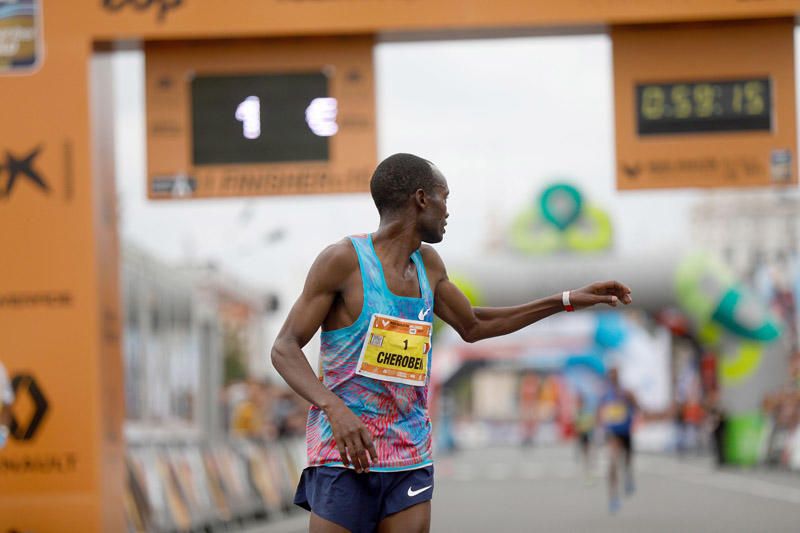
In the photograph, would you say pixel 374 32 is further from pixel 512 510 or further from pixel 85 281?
pixel 512 510

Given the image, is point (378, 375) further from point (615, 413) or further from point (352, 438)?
point (615, 413)

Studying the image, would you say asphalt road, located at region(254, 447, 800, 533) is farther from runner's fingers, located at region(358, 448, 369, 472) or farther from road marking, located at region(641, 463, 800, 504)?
runner's fingers, located at region(358, 448, 369, 472)

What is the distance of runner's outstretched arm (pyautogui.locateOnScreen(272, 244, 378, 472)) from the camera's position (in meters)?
5.07

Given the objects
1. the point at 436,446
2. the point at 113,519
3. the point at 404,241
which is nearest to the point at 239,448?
the point at 113,519

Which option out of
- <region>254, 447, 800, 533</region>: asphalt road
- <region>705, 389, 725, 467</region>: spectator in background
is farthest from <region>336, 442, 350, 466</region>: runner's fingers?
<region>705, 389, 725, 467</region>: spectator in background

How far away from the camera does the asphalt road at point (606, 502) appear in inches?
618

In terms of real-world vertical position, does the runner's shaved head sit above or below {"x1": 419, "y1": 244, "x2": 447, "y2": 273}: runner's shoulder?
above

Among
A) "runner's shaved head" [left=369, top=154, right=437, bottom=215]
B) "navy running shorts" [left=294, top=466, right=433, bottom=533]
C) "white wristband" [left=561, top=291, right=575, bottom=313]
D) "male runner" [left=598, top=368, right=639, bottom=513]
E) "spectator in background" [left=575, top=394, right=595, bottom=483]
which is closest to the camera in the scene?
"navy running shorts" [left=294, top=466, right=433, bottom=533]

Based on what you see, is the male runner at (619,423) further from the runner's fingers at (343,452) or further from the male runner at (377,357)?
the runner's fingers at (343,452)

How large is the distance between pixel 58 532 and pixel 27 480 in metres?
0.41

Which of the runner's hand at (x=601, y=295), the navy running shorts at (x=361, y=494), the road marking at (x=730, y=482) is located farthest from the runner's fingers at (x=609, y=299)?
the road marking at (x=730, y=482)

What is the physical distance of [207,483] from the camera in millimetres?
15250

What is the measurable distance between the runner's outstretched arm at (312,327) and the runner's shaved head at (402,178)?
259 millimetres

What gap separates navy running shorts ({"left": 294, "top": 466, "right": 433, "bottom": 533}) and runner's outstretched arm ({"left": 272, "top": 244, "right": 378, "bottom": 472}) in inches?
5.8
